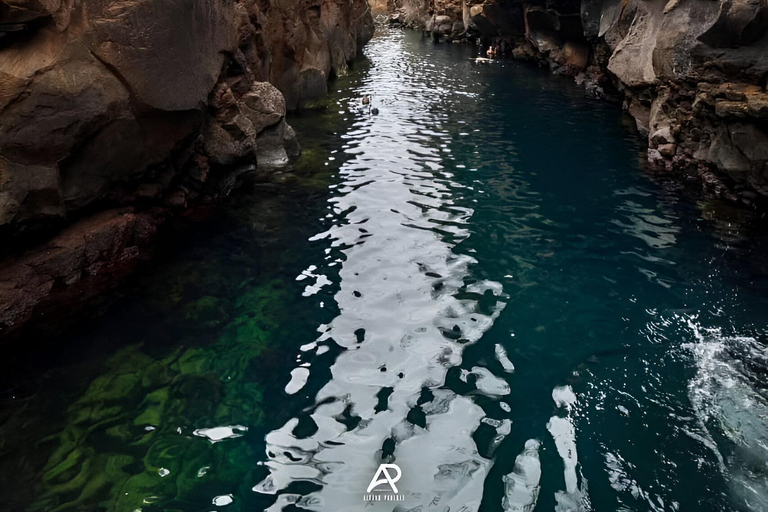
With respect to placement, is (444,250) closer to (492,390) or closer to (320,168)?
(492,390)

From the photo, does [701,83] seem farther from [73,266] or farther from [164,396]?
[73,266]

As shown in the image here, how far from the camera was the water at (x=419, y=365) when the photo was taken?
5.99 meters

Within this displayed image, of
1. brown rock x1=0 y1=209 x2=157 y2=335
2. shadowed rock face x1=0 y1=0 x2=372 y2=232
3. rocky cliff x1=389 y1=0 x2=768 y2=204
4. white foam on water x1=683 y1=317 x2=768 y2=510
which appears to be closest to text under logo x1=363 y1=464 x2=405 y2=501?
white foam on water x1=683 y1=317 x2=768 y2=510

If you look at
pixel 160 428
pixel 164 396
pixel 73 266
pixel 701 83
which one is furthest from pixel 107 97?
pixel 701 83

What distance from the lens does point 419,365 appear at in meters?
7.82

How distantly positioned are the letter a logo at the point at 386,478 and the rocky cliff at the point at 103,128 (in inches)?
236

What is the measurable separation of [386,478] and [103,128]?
760 centimetres

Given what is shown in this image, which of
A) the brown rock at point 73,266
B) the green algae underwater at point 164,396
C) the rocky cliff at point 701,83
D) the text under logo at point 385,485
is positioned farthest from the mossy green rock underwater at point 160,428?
the rocky cliff at point 701,83

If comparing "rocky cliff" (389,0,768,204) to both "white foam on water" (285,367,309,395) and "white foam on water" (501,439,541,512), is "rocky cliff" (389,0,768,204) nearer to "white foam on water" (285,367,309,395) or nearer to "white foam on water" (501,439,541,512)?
"white foam on water" (501,439,541,512)

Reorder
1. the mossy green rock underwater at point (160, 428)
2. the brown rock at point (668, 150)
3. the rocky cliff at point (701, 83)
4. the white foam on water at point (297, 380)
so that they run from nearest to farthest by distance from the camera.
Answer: the mossy green rock underwater at point (160, 428) < the white foam on water at point (297, 380) < the rocky cliff at point (701, 83) < the brown rock at point (668, 150)

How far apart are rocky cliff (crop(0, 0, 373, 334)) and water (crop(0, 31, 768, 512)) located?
3.32 ft

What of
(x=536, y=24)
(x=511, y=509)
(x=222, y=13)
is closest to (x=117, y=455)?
(x=511, y=509)

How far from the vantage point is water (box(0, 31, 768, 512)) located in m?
5.99

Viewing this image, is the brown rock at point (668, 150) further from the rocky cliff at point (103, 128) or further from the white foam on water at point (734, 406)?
the rocky cliff at point (103, 128)
